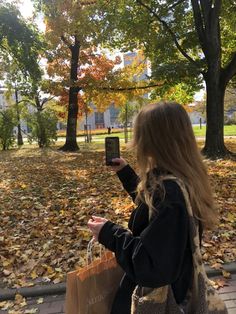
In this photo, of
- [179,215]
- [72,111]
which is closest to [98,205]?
[179,215]

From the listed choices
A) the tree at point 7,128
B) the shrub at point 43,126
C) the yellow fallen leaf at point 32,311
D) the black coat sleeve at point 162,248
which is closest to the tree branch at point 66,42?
the shrub at point 43,126

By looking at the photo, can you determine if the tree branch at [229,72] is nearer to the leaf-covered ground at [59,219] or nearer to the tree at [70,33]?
the leaf-covered ground at [59,219]

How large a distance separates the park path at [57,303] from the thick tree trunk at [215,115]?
371 inches

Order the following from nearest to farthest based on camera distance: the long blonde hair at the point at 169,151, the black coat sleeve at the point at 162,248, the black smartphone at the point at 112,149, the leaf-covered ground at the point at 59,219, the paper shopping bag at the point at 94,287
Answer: the black coat sleeve at the point at 162,248 < the long blonde hair at the point at 169,151 < the paper shopping bag at the point at 94,287 < the black smartphone at the point at 112,149 < the leaf-covered ground at the point at 59,219

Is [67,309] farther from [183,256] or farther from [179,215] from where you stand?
[179,215]

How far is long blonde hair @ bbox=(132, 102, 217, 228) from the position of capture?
1.62 m

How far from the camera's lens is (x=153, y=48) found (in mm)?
15492

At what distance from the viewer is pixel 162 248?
149 cm

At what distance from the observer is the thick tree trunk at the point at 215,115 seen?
42.6 ft

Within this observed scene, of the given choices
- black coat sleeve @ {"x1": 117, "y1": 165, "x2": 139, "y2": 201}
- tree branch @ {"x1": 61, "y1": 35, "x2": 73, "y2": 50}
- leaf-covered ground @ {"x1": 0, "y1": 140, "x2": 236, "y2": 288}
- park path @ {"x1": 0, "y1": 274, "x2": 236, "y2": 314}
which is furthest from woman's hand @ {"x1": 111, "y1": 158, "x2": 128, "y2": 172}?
tree branch @ {"x1": 61, "y1": 35, "x2": 73, "y2": 50}

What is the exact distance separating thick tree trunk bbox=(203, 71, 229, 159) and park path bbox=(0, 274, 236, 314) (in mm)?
9414

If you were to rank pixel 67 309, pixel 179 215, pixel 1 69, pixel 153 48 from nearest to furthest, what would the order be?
pixel 179 215 → pixel 67 309 → pixel 153 48 → pixel 1 69

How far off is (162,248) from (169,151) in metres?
0.41

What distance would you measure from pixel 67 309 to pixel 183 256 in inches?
27.7
